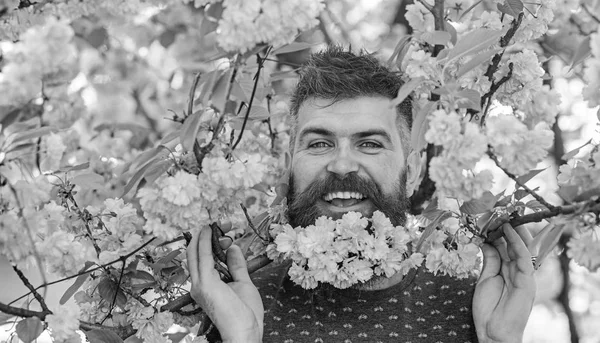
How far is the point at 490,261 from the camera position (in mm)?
2217

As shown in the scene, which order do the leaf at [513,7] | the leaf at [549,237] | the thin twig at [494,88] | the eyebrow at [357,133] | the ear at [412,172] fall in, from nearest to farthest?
the leaf at [549,237] < the leaf at [513,7] < the thin twig at [494,88] < the eyebrow at [357,133] < the ear at [412,172]

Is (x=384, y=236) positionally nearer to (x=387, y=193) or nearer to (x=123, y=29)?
(x=387, y=193)

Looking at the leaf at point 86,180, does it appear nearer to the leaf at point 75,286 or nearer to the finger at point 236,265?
the leaf at point 75,286

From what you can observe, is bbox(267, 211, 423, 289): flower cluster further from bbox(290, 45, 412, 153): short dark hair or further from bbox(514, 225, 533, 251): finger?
bbox(290, 45, 412, 153): short dark hair

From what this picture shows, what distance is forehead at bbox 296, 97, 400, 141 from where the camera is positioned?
2.62m

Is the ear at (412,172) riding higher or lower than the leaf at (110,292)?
lower

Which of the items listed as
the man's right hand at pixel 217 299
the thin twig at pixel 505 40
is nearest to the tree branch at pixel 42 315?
the man's right hand at pixel 217 299

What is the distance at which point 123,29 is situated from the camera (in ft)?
15.9

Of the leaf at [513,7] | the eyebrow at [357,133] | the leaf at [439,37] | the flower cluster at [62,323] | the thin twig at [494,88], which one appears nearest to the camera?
the flower cluster at [62,323]

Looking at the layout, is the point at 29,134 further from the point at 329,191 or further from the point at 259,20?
the point at 329,191

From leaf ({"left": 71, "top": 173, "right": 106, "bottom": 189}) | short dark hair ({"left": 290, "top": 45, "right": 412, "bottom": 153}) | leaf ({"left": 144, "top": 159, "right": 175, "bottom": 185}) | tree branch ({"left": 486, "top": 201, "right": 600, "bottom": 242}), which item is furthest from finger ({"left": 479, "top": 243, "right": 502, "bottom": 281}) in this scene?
leaf ({"left": 71, "top": 173, "right": 106, "bottom": 189})

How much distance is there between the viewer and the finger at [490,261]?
7.23 feet

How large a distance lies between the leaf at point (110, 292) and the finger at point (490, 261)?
1024 mm

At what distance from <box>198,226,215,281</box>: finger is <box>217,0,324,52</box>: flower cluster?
59 cm
